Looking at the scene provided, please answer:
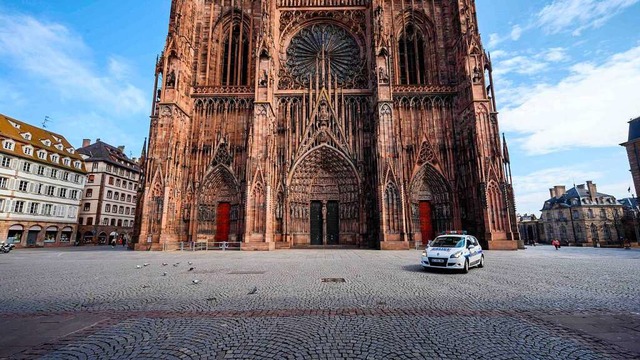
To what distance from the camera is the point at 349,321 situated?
4660 millimetres

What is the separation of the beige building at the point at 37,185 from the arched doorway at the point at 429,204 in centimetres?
4114

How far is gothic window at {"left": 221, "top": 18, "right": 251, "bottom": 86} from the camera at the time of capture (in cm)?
2828

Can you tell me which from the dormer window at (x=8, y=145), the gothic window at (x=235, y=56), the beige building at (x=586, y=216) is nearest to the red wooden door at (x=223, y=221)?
the gothic window at (x=235, y=56)

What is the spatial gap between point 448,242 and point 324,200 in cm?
1499

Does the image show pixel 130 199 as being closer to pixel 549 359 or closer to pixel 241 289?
pixel 241 289

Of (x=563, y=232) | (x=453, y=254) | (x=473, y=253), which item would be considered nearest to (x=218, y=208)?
(x=453, y=254)

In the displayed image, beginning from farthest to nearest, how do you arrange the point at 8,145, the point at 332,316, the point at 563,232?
the point at 563,232, the point at 8,145, the point at 332,316

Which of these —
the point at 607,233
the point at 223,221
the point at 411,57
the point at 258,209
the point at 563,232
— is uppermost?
the point at 411,57

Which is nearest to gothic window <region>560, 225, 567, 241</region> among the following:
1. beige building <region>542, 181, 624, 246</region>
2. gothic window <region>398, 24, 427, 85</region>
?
beige building <region>542, 181, 624, 246</region>

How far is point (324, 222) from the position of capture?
993 inches

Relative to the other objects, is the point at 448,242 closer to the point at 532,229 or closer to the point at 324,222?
the point at 324,222

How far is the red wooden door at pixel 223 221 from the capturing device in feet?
81.3

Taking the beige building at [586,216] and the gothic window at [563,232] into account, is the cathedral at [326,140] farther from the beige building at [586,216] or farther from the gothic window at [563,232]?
the gothic window at [563,232]

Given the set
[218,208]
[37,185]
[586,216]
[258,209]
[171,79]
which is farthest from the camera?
[586,216]
